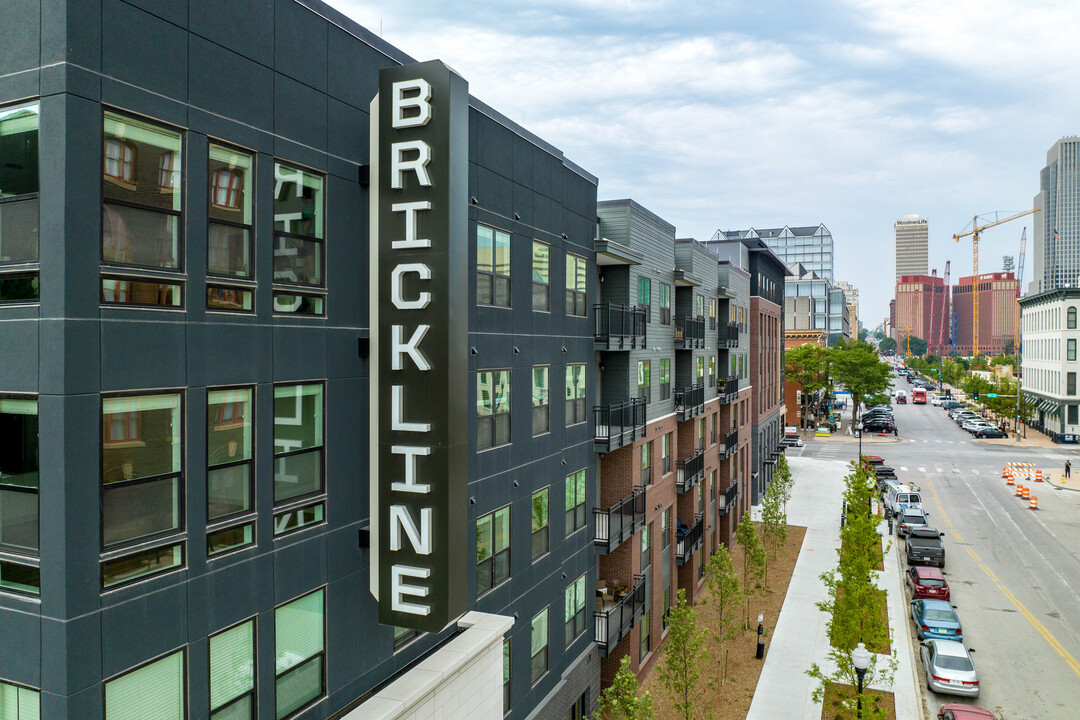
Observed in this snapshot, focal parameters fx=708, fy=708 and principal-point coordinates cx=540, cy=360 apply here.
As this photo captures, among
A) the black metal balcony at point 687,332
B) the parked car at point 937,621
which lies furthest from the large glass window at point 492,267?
the parked car at point 937,621

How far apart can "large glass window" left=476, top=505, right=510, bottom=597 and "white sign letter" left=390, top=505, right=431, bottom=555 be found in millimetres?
4730

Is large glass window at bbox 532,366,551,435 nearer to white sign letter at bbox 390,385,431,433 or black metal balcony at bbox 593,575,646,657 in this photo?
black metal balcony at bbox 593,575,646,657

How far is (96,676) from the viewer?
746cm

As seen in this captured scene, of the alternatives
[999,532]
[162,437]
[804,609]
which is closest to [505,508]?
[162,437]

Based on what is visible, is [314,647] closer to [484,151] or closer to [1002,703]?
[484,151]

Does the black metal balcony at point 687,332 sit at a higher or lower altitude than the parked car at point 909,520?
higher

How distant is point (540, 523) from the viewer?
18.4 metres

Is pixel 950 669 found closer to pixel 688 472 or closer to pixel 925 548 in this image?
pixel 688 472

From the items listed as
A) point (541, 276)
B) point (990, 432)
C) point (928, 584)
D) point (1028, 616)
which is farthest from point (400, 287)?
point (990, 432)

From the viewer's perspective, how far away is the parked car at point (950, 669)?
75.0ft

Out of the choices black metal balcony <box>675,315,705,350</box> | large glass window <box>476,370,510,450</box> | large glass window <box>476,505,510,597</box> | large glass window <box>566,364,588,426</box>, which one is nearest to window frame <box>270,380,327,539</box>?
large glass window <box>476,370,510,450</box>

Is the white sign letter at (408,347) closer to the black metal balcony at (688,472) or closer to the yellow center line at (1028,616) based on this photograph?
the black metal balcony at (688,472)

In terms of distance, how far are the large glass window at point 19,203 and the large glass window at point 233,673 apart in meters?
4.72

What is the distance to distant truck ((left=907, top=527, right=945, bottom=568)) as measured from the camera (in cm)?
3644
